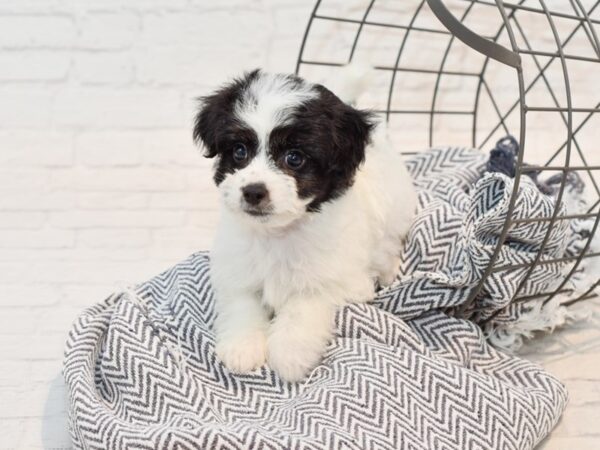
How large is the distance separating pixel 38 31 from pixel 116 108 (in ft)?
1.43

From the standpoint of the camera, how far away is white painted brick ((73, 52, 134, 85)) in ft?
10.4

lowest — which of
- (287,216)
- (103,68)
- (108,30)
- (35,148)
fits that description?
(35,148)

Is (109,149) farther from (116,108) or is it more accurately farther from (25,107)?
(25,107)

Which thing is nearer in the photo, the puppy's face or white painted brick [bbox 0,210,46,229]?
the puppy's face

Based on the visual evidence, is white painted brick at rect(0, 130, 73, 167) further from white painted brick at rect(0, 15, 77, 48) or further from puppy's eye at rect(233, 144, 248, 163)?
puppy's eye at rect(233, 144, 248, 163)

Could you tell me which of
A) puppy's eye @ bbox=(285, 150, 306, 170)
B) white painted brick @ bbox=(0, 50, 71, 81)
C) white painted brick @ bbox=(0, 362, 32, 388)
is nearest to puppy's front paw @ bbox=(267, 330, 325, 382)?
puppy's eye @ bbox=(285, 150, 306, 170)

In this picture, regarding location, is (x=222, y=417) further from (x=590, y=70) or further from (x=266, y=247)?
(x=590, y=70)

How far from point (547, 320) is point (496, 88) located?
4.72 ft

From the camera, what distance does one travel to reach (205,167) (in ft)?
10.5

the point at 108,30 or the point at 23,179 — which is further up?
the point at 108,30

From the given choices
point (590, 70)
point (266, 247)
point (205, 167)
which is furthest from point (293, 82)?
point (590, 70)

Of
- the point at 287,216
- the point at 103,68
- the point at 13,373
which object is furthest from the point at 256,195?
the point at 103,68

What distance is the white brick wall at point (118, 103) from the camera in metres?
2.97

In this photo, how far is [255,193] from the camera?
1759 millimetres
